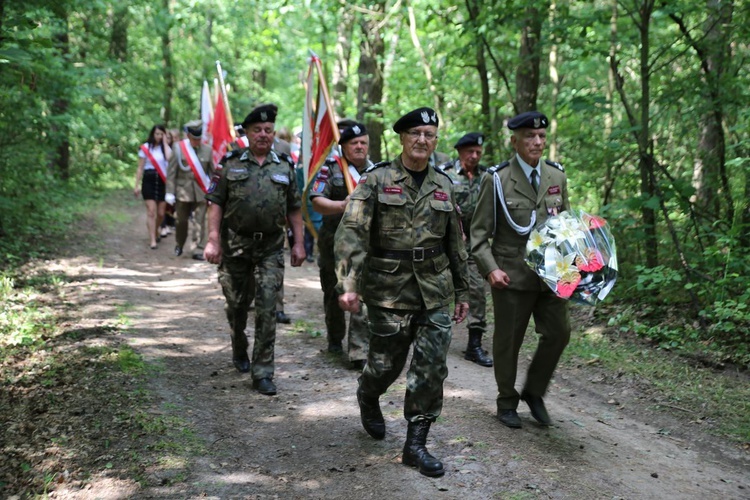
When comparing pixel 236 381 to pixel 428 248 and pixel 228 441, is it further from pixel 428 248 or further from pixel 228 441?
pixel 428 248

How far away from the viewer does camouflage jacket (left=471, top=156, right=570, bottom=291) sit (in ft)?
16.4

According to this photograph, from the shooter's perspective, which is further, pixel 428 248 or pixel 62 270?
pixel 62 270

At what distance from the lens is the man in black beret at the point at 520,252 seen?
5.01 m

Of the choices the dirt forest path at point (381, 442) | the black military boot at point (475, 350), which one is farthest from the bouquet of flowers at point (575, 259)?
the black military boot at point (475, 350)

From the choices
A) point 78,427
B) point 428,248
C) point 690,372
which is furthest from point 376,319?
point 690,372

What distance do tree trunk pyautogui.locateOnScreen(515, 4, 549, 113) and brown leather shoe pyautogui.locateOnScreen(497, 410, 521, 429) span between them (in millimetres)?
5750

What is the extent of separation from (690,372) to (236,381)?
13.9 ft

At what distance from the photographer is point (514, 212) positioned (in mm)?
5074

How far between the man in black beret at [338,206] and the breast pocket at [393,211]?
5.89ft

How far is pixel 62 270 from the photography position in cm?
999

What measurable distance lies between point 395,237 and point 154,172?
9507mm

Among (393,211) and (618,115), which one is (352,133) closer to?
(393,211)

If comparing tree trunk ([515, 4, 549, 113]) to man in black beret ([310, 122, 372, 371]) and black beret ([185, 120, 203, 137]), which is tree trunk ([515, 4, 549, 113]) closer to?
man in black beret ([310, 122, 372, 371])

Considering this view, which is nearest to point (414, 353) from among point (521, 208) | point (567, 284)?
point (567, 284)
